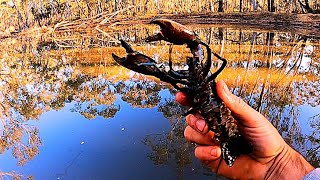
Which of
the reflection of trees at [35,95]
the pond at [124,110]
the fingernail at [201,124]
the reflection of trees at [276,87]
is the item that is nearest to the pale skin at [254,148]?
the fingernail at [201,124]

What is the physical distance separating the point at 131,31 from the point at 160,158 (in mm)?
17657

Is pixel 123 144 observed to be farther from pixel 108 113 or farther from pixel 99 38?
pixel 99 38

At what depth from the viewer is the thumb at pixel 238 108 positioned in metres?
2.48

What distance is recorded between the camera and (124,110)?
8.51 meters

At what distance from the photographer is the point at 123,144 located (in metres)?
6.75

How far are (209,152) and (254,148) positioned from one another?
14.6 inches

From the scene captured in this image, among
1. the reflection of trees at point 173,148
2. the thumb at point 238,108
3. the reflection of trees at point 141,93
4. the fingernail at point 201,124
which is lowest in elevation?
the reflection of trees at point 173,148

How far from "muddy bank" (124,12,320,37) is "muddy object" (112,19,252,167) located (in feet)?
47.4

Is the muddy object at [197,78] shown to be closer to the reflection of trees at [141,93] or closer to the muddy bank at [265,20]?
the reflection of trees at [141,93]

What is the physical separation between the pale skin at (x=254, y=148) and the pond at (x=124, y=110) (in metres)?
2.58

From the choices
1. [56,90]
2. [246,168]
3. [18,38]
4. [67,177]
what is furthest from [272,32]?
[18,38]

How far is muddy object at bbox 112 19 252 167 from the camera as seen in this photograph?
2.15 metres

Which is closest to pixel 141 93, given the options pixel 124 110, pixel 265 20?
pixel 124 110

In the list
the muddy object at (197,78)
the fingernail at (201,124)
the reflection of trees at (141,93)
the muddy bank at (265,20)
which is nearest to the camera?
the muddy object at (197,78)
